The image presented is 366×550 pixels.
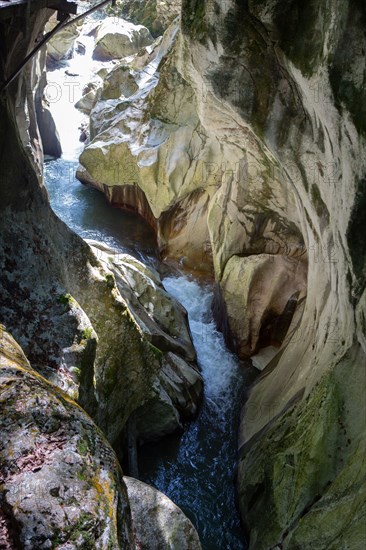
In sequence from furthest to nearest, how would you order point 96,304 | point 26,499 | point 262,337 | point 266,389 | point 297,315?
point 262,337
point 297,315
point 266,389
point 96,304
point 26,499

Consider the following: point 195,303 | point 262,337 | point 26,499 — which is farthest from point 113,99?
point 26,499

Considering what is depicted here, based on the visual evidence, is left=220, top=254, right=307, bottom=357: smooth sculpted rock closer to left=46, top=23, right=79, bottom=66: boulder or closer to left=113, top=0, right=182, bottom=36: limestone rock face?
left=113, top=0, right=182, bottom=36: limestone rock face

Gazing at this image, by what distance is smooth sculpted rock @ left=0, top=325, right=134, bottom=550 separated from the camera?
284 cm

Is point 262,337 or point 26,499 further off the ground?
point 26,499

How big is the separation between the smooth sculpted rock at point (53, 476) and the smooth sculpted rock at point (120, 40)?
26471 mm

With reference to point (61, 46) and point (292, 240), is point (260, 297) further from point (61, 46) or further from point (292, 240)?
point (61, 46)

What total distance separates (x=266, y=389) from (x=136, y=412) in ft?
7.61

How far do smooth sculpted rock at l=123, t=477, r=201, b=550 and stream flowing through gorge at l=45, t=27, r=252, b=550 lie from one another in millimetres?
2873

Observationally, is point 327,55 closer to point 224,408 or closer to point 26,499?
point 26,499

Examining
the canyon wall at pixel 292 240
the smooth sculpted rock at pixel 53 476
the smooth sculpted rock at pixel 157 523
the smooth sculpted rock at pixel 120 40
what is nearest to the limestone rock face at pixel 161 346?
the canyon wall at pixel 292 240

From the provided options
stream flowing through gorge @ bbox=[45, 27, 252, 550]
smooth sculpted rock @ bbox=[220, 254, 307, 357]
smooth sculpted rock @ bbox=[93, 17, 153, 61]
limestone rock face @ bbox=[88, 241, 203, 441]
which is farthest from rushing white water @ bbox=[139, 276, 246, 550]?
smooth sculpted rock @ bbox=[93, 17, 153, 61]

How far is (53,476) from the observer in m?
3.04

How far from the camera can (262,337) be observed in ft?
34.7

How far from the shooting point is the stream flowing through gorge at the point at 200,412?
7.71 metres
